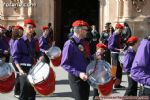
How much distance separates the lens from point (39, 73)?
7.91 meters

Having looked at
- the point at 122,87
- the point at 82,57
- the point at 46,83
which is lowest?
the point at 122,87

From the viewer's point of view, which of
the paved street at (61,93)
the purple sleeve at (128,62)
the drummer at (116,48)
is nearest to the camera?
the purple sleeve at (128,62)

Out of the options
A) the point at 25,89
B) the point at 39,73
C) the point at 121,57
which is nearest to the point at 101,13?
the point at 121,57

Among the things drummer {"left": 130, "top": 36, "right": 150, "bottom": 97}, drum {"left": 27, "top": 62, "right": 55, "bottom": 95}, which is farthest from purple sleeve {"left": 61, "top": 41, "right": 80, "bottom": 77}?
drummer {"left": 130, "top": 36, "right": 150, "bottom": 97}

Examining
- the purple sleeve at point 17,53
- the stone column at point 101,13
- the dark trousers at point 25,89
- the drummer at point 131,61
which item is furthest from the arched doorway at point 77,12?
the dark trousers at point 25,89

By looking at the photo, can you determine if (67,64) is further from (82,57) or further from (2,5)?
(2,5)

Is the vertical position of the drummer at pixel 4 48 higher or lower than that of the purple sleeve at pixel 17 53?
lower

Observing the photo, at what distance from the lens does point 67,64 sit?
720 centimetres

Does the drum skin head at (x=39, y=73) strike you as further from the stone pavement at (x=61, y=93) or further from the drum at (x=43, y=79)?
the stone pavement at (x=61, y=93)

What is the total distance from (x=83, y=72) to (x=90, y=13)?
19.2m

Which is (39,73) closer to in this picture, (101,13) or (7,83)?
(7,83)

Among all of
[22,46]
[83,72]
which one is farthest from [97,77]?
[22,46]

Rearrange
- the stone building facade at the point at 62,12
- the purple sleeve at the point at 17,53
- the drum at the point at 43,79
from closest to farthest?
the drum at the point at 43,79 → the purple sleeve at the point at 17,53 → the stone building facade at the point at 62,12

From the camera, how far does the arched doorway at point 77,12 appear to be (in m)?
26.1
